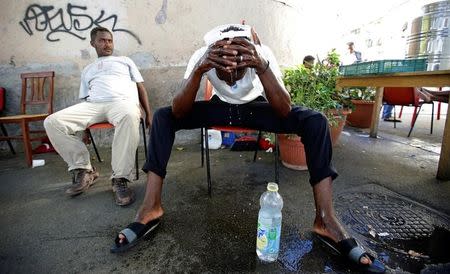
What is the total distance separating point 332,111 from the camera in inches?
119

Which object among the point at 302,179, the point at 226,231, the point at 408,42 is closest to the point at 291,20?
the point at 408,42

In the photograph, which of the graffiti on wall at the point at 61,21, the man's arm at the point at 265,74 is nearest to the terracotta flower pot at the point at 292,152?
the man's arm at the point at 265,74

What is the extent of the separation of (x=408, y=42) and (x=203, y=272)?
11.6 feet

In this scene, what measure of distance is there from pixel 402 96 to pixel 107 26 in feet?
17.0

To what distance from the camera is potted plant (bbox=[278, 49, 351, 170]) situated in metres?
2.88

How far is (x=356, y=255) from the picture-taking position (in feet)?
4.46

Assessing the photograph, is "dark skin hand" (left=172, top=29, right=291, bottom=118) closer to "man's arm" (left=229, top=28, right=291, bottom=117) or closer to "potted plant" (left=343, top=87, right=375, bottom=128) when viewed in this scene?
"man's arm" (left=229, top=28, right=291, bottom=117)

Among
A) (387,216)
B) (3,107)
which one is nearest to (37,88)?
(3,107)

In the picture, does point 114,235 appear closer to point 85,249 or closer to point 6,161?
point 85,249

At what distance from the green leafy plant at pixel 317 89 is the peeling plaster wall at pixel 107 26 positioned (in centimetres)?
167

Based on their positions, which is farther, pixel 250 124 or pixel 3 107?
pixel 3 107

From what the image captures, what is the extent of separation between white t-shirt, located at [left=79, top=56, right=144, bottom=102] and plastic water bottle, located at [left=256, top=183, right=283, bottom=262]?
6.96 feet

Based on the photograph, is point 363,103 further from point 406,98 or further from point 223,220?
point 223,220

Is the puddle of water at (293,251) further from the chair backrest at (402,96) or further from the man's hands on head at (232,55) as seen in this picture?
the chair backrest at (402,96)
